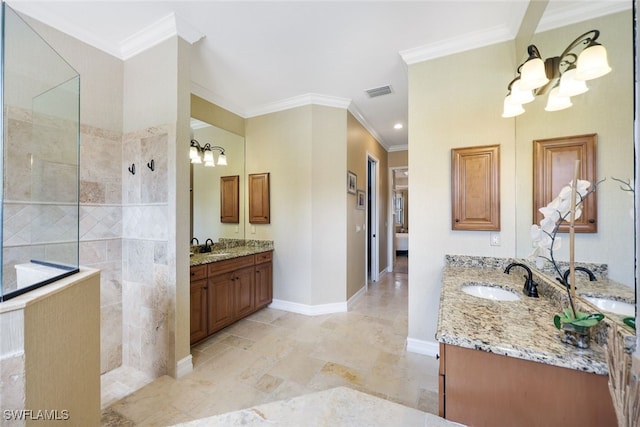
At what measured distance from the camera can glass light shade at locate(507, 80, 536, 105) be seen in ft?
5.62

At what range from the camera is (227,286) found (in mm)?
2889

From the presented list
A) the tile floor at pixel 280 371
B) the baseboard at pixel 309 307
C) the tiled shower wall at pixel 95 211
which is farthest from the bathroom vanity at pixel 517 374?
the baseboard at pixel 309 307

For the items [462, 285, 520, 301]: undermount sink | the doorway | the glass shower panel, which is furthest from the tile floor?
the doorway

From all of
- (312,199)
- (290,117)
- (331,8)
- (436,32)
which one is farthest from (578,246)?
(290,117)

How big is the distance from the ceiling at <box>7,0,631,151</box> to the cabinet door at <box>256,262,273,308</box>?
2.39 metres

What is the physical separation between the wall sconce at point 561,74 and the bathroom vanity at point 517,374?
40.8 inches

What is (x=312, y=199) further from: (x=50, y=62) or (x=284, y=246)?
(x=50, y=62)

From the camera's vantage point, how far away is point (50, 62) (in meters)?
1.70

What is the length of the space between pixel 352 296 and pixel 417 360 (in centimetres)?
158

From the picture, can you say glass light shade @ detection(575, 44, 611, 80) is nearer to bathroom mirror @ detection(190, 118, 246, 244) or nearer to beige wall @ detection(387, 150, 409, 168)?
bathroom mirror @ detection(190, 118, 246, 244)

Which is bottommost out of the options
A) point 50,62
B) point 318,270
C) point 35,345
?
point 318,270

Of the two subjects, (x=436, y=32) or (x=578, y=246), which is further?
(x=436, y=32)

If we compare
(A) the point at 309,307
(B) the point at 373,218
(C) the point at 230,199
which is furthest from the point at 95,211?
(B) the point at 373,218

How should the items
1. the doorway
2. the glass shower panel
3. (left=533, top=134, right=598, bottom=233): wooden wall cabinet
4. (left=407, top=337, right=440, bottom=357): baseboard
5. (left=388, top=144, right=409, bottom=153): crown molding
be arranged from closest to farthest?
1. (left=533, top=134, right=598, bottom=233): wooden wall cabinet
2. the glass shower panel
3. (left=407, top=337, right=440, bottom=357): baseboard
4. the doorway
5. (left=388, top=144, right=409, bottom=153): crown molding
